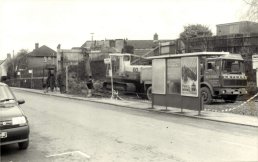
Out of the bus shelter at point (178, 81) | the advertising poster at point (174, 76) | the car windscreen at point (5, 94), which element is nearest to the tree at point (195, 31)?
the bus shelter at point (178, 81)

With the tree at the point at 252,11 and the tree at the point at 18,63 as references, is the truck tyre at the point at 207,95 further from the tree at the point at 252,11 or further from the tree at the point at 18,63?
the tree at the point at 18,63

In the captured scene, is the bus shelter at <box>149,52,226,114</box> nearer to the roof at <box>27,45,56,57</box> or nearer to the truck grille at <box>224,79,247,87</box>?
the truck grille at <box>224,79,247,87</box>

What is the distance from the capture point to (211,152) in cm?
871

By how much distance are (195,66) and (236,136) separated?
618 cm

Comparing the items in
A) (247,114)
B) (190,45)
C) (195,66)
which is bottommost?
(247,114)

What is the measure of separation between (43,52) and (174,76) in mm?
83404

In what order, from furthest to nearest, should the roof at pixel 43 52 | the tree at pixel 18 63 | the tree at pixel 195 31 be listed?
1. the roof at pixel 43 52
2. the tree at pixel 18 63
3. the tree at pixel 195 31

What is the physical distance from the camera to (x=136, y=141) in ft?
33.1

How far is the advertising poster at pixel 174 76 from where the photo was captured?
18.3 metres

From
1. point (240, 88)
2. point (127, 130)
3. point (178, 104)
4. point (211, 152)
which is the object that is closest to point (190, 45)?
point (240, 88)

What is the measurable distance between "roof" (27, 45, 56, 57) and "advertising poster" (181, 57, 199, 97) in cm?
8131

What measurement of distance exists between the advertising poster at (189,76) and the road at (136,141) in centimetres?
263

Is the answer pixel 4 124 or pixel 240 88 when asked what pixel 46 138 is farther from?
pixel 240 88

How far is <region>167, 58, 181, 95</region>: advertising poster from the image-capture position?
18.3 meters
